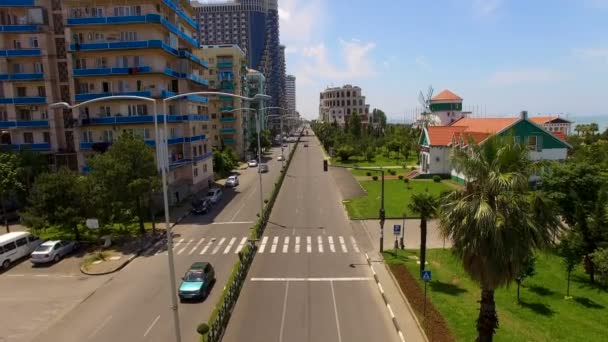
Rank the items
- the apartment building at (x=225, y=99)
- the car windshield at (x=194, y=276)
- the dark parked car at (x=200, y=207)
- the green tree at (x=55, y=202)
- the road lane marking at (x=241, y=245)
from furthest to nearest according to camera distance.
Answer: the apartment building at (x=225, y=99) < the dark parked car at (x=200, y=207) < the road lane marking at (x=241, y=245) < the green tree at (x=55, y=202) < the car windshield at (x=194, y=276)

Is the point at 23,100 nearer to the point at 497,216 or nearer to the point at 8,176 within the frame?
the point at 8,176

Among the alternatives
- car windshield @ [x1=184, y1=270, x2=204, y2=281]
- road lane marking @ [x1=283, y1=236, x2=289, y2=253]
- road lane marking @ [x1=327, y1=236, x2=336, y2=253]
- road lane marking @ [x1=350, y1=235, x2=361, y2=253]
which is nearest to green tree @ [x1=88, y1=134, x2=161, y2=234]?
road lane marking @ [x1=283, y1=236, x2=289, y2=253]

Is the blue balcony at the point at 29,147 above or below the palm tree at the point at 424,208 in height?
above

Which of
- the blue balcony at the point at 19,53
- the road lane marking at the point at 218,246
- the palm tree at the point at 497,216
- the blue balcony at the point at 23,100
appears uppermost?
the blue balcony at the point at 19,53

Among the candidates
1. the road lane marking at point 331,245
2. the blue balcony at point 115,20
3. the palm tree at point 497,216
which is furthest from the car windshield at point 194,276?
the blue balcony at point 115,20

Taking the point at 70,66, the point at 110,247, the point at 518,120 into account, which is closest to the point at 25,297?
the point at 110,247

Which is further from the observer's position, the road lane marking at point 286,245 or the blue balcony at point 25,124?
the blue balcony at point 25,124

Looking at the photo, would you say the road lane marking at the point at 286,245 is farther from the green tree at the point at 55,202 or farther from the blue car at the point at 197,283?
the green tree at the point at 55,202

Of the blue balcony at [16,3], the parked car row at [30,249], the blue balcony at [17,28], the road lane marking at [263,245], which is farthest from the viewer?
the blue balcony at [17,28]
